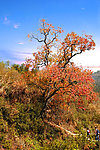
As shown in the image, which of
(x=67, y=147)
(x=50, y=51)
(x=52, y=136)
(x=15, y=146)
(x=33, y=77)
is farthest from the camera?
(x=50, y=51)

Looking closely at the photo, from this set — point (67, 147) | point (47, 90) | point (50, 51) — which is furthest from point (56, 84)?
point (67, 147)

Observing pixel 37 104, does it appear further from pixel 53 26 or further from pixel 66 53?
pixel 53 26

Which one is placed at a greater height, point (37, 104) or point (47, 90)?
point (47, 90)

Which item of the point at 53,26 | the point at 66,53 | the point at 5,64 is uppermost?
the point at 53,26

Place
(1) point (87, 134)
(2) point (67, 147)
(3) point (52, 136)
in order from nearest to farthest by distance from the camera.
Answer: (2) point (67, 147)
(3) point (52, 136)
(1) point (87, 134)

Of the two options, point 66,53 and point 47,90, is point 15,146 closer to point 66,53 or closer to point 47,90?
point 47,90

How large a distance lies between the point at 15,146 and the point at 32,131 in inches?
90.6

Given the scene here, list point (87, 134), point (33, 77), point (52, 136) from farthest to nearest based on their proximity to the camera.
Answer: point (33, 77)
point (87, 134)
point (52, 136)

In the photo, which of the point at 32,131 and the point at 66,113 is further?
the point at 66,113

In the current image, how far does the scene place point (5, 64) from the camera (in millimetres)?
14062

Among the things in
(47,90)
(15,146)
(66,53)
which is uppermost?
(66,53)

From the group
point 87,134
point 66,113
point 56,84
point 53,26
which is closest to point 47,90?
point 56,84

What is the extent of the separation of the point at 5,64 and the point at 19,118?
21.5ft

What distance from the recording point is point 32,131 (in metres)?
10.4
